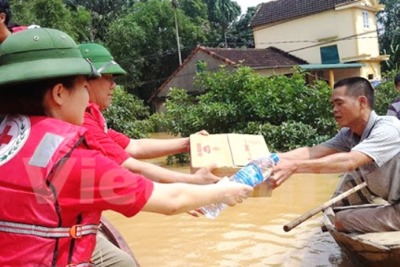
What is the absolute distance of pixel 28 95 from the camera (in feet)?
5.78

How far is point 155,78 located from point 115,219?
22.7 metres

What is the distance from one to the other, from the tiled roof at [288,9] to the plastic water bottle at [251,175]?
22.4 meters

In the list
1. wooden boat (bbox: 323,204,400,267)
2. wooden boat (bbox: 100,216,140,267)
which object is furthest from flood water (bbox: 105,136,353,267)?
wooden boat (bbox: 100,216,140,267)

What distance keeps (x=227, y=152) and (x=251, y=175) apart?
39 centimetres

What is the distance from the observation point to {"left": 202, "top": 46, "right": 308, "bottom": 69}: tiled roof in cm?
2130

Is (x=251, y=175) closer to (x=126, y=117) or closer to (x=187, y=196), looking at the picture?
(x=187, y=196)

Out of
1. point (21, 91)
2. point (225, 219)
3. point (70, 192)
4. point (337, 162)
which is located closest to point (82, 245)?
point (70, 192)

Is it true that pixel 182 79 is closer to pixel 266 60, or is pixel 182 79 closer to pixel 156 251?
pixel 266 60

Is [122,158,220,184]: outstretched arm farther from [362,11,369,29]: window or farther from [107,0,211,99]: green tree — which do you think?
[107,0,211,99]: green tree

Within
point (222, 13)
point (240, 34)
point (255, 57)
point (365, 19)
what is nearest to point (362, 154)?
point (255, 57)

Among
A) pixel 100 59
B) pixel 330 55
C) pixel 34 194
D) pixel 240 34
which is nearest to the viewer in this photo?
pixel 34 194

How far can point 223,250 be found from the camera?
5.59 metres

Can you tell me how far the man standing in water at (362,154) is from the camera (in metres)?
3.50

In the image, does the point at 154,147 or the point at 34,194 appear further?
the point at 154,147
